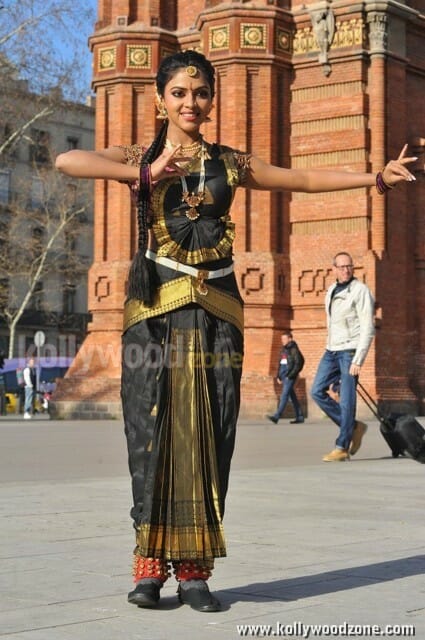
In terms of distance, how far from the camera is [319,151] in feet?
81.4

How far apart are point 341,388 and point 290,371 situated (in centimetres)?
961

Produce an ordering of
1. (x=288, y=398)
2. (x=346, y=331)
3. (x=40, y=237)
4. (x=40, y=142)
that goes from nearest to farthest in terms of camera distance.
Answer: (x=346, y=331)
(x=288, y=398)
(x=40, y=142)
(x=40, y=237)

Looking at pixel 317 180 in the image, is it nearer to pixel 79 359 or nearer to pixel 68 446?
pixel 68 446

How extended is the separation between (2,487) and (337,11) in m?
16.9

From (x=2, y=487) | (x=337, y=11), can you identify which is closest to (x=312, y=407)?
(x=337, y=11)

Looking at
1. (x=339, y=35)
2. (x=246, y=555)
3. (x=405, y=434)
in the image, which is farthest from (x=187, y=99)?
(x=339, y=35)

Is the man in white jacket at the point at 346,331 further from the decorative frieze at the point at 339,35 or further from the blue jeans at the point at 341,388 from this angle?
the decorative frieze at the point at 339,35

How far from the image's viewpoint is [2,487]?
32.1ft

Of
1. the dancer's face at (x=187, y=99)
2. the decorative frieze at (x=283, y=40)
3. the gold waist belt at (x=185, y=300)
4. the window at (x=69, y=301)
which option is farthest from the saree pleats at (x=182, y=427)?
the window at (x=69, y=301)

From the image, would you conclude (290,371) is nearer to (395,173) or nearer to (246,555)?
(246,555)

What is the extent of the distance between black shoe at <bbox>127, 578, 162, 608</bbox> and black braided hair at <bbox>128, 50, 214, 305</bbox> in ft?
3.71

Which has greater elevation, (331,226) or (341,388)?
(331,226)

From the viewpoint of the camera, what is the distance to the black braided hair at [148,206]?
5.24m

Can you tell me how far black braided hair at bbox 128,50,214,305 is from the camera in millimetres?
5242
